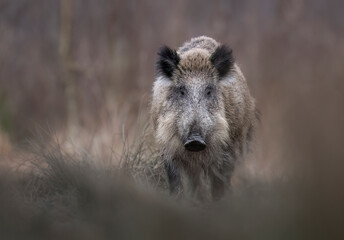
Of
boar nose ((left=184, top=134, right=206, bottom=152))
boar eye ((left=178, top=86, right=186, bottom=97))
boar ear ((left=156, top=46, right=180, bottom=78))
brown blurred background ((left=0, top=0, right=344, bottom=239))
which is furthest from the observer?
boar ear ((left=156, top=46, right=180, bottom=78))

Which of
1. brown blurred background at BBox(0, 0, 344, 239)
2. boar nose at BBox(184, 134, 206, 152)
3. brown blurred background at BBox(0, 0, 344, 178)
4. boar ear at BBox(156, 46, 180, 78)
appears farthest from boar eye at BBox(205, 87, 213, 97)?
brown blurred background at BBox(0, 0, 344, 178)

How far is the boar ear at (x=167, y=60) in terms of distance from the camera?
7188 mm

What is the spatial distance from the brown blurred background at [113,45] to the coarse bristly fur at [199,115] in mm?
Result: 3288

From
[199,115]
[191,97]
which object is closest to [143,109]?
[191,97]

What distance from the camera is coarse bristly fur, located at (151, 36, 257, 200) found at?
677 cm

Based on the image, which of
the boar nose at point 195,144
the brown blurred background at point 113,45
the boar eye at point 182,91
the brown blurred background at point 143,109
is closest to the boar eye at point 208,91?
the boar eye at point 182,91

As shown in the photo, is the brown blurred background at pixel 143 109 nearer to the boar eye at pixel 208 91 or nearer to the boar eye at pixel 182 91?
the boar eye at pixel 208 91

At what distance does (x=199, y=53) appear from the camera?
24.1 ft

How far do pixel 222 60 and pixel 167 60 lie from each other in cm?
57

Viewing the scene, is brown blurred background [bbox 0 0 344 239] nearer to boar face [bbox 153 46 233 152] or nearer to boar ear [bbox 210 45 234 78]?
boar face [bbox 153 46 233 152]

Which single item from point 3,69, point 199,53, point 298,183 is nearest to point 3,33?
point 3,69

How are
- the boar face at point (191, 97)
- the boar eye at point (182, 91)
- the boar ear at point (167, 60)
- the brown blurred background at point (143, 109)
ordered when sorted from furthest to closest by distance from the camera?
the boar ear at point (167, 60) → the boar eye at point (182, 91) → the boar face at point (191, 97) → the brown blurred background at point (143, 109)

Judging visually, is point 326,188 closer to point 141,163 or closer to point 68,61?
point 141,163

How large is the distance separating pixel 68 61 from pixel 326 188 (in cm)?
1449
